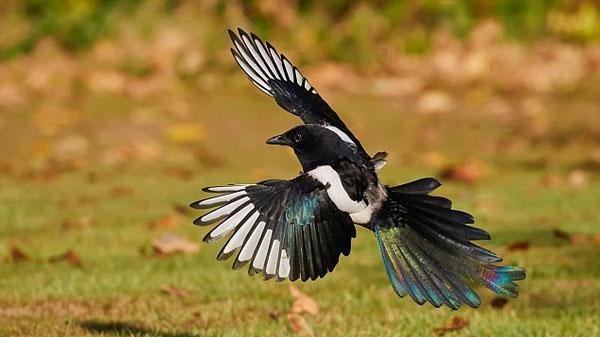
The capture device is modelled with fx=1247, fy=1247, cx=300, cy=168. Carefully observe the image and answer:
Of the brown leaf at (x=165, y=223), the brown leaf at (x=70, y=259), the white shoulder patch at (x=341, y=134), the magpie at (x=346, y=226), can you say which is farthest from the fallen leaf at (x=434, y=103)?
the magpie at (x=346, y=226)

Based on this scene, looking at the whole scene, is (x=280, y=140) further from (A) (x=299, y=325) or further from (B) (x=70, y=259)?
(B) (x=70, y=259)

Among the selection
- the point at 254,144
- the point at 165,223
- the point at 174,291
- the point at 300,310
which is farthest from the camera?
the point at 254,144

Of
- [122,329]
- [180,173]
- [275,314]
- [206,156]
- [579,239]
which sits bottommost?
[122,329]

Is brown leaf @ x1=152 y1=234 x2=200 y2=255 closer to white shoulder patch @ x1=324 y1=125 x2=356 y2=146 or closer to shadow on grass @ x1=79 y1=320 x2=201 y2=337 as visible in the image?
shadow on grass @ x1=79 y1=320 x2=201 y2=337

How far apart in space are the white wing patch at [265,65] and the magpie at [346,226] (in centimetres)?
55

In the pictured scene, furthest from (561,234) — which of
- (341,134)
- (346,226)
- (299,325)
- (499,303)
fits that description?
(346,226)

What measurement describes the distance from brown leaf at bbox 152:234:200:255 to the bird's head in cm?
281

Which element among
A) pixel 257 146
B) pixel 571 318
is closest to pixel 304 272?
pixel 571 318

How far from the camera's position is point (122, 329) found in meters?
4.90

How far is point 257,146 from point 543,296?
6617mm

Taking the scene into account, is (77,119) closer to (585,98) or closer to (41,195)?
Result: (41,195)

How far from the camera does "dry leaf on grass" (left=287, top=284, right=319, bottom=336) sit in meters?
4.93

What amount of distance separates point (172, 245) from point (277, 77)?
7.85 feet

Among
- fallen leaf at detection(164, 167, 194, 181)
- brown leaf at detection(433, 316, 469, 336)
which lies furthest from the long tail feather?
fallen leaf at detection(164, 167, 194, 181)
